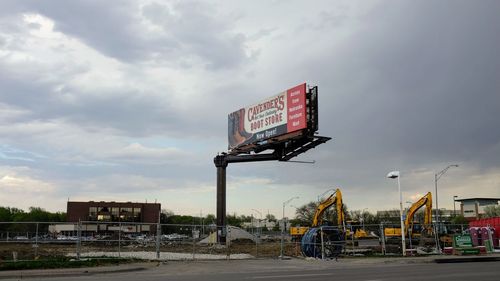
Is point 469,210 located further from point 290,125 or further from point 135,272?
point 135,272

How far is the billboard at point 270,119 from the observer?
4725 cm

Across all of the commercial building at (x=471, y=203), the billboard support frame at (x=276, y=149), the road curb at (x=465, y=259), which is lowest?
the road curb at (x=465, y=259)

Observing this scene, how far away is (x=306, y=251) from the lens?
30172mm

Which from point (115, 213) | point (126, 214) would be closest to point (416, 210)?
point (126, 214)

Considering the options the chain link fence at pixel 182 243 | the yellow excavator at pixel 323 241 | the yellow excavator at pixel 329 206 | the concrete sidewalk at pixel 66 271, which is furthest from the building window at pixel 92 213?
the concrete sidewalk at pixel 66 271

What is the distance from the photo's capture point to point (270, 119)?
167 feet

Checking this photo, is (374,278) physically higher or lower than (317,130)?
lower

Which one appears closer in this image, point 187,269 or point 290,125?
point 187,269

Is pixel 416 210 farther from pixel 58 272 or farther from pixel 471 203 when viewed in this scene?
pixel 471 203

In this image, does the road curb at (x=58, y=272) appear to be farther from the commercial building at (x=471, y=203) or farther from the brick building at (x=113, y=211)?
the commercial building at (x=471, y=203)

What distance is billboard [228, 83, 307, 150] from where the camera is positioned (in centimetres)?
4725

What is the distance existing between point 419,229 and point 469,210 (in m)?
144

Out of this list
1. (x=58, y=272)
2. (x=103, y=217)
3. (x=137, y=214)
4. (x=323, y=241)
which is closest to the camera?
(x=58, y=272)

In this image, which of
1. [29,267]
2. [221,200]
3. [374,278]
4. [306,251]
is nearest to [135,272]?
[29,267]
